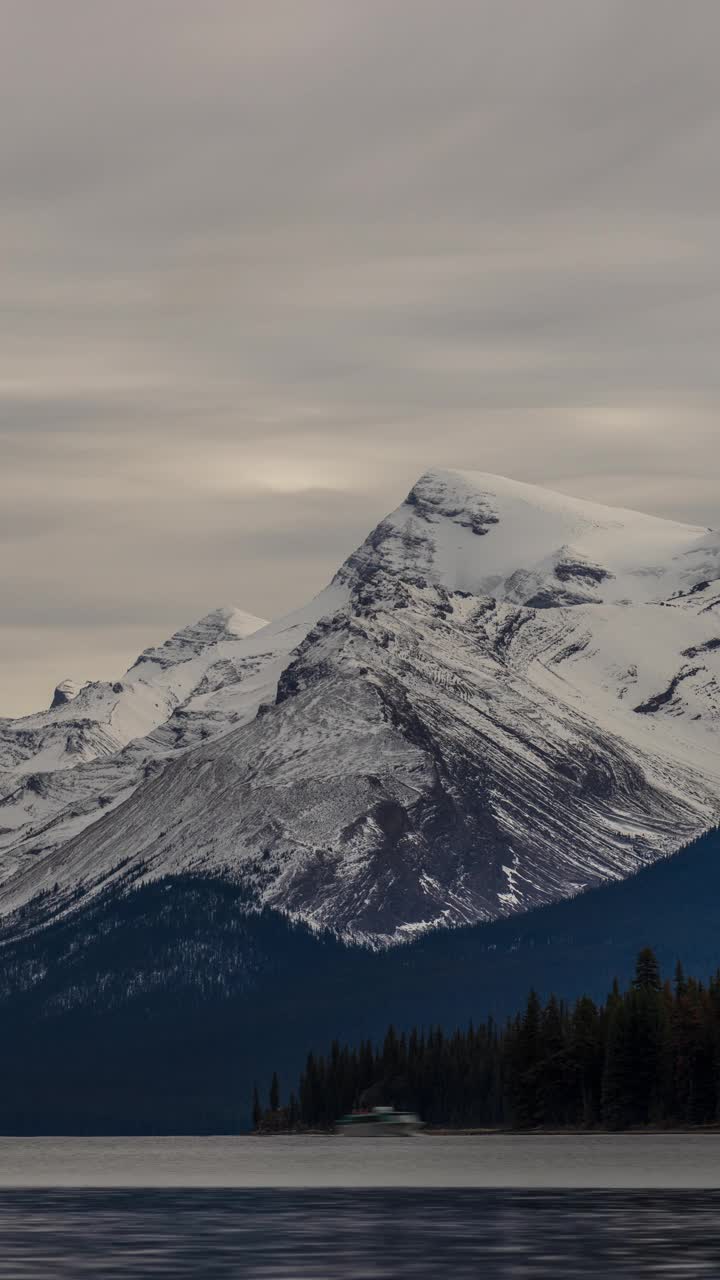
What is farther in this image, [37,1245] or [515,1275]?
[37,1245]

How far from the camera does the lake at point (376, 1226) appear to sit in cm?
9281

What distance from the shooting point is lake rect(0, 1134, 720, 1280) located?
92.8m

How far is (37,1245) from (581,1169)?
282ft

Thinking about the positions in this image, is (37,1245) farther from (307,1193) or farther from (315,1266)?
(307,1193)

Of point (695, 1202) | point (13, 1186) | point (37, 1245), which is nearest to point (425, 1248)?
point (37, 1245)

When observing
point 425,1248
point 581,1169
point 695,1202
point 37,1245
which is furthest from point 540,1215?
point 581,1169

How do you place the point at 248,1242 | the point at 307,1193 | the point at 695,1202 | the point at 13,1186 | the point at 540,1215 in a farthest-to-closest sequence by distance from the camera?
the point at 13,1186, the point at 307,1193, the point at 695,1202, the point at 540,1215, the point at 248,1242

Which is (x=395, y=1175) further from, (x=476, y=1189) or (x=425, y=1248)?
(x=425, y=1248)

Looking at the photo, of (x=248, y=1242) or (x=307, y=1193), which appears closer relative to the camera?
(x=248, y=1242)

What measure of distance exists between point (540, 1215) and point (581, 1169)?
61042 mm

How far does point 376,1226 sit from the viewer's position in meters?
116

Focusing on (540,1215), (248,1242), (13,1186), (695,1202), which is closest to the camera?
(248,1242)

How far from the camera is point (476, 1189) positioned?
505 ft

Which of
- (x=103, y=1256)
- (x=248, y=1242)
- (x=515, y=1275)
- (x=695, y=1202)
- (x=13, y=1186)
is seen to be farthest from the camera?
(x=13, y=1186)
